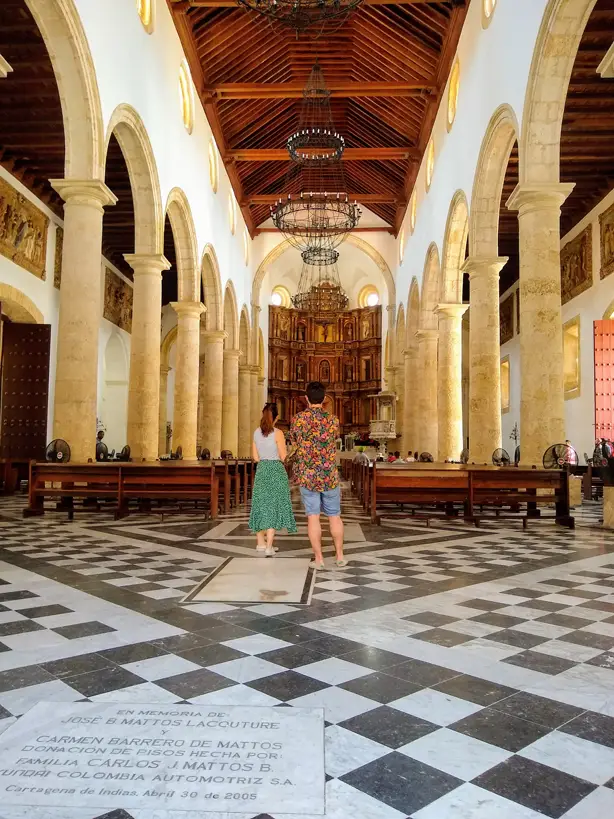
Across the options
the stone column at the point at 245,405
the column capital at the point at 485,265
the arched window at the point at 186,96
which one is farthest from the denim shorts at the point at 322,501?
the stone column at the point at 245,405

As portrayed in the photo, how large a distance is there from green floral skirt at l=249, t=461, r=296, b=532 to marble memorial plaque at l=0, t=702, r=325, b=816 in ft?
12.4

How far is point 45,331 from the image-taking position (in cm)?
1596

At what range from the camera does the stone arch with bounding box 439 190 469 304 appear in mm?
16594

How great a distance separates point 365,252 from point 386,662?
27.9 metres

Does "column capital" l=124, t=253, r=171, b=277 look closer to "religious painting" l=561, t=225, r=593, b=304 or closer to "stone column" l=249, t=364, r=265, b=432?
"religious painting" l=561, t=225, r=593, b=304

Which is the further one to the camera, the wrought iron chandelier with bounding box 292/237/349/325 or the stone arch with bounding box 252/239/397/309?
the stone arch with bounding box 252/239/397/309

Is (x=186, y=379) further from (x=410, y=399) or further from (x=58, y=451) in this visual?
(x=410, y=399)

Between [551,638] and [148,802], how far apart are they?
2523 millimetres

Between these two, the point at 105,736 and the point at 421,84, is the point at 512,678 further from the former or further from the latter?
the point at 421,84

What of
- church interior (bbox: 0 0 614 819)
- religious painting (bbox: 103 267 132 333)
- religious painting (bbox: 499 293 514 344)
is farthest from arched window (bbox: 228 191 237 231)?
religious painting (bbox: 499 293 514 344)

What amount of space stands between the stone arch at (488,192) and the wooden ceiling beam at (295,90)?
20.8 feet

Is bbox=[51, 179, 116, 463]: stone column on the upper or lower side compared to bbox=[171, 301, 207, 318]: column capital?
lower

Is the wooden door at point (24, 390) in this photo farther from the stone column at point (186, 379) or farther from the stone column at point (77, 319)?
the stone column at point (77, 319)

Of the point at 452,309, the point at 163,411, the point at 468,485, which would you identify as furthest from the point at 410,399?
the point at 468,485
